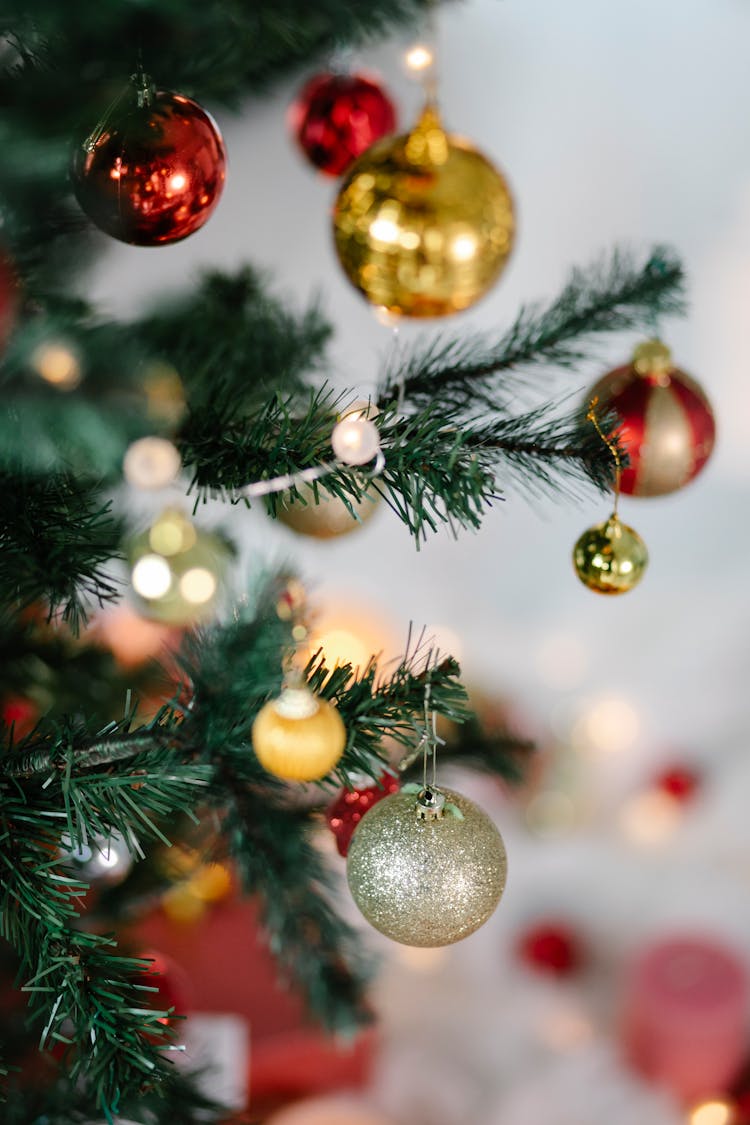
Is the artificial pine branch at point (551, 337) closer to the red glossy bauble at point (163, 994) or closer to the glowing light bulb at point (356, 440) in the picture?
the glowing light bulb at point (356, 440)

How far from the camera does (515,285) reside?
119cm

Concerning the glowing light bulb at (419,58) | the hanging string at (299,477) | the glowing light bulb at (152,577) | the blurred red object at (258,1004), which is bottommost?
the blurred red object at (258,1004)

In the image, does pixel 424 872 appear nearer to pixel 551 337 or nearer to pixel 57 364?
pixel 551 337

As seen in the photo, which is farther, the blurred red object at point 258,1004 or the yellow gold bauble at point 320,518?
the blurred red object at point 258,1004

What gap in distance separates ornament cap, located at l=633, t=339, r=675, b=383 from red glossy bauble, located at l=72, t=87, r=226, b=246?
0.83 ft

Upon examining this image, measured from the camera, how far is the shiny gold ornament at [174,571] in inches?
24.7

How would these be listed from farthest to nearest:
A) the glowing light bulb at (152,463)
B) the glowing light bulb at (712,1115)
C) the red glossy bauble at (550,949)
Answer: the red glossy bauble at (550,949), the glowing light bulb at (712,1115), the glowing light bulb at (152,463)

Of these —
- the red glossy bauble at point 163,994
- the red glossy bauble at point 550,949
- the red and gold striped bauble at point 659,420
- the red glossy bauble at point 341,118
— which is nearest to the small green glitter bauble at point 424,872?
the red glossy bauble at point 163,994

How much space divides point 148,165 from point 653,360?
11.5 inches

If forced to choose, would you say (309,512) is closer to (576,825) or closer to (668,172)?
(668,172)

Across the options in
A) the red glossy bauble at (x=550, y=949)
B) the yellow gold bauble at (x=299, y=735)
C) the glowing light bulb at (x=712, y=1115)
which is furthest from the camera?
the red glossy bauble at (x=550, y=949)

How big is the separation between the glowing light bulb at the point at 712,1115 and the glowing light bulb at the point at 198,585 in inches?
29.9

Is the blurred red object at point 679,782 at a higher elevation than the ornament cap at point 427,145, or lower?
higher

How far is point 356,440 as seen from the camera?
0.40 m
